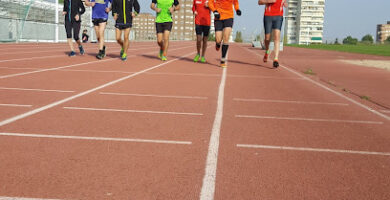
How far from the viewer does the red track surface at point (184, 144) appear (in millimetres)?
2414

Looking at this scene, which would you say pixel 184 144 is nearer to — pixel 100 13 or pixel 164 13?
pixel 164 13

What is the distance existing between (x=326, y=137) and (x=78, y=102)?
9.71 feet

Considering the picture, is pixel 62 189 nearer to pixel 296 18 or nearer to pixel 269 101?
pixel 269 101

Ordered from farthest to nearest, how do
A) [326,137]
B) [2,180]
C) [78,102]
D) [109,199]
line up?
[78,102] → [326,137] → [2,180] → [109,199]

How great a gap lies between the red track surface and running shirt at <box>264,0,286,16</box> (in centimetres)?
471

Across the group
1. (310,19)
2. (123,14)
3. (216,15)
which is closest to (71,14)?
(123,14)

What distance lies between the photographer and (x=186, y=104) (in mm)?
5113

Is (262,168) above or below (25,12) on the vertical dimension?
below

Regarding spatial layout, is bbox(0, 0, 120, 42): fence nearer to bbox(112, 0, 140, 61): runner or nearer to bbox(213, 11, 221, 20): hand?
bbox(112, 0, 140, 61): runner

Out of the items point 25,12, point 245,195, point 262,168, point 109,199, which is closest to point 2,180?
point 109,199

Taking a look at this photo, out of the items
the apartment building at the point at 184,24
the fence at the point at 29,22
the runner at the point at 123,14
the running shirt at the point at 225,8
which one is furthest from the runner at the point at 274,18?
the apartment building at the point at 184,24

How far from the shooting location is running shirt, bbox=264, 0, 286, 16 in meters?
10.5

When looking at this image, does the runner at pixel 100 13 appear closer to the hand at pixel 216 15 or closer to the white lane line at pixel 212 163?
the hand at pixel 216 15

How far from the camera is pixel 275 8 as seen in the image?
417 inches
